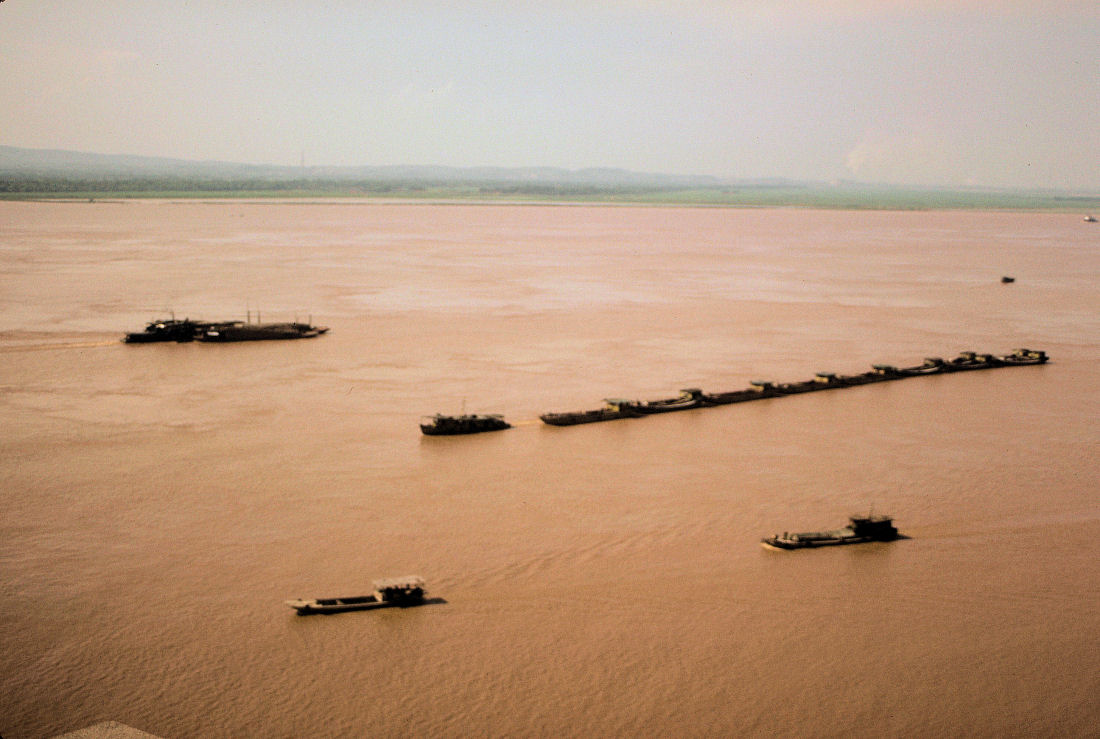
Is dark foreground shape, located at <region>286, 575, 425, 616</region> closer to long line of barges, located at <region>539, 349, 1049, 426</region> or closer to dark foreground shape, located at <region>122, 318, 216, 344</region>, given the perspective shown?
long line of barges, located at <region>539, 349, 1049, 426</region>

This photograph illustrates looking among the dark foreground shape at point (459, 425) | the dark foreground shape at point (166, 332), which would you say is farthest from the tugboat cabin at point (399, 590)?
the dark foreground shape at point (166, 332)

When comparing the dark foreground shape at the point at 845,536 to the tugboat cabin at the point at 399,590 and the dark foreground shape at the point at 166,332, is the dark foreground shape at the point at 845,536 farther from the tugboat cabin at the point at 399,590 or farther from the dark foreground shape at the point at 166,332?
→ the dark foreground shape at the point at 166,332

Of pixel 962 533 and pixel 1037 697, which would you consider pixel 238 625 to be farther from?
pixel 962 533

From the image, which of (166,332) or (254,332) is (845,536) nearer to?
(254,332)

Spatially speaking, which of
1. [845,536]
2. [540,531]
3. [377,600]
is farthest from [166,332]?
[845,536]

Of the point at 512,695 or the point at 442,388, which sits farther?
the point at 442,388

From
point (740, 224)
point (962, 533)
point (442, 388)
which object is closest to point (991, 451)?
point (962, 533)
